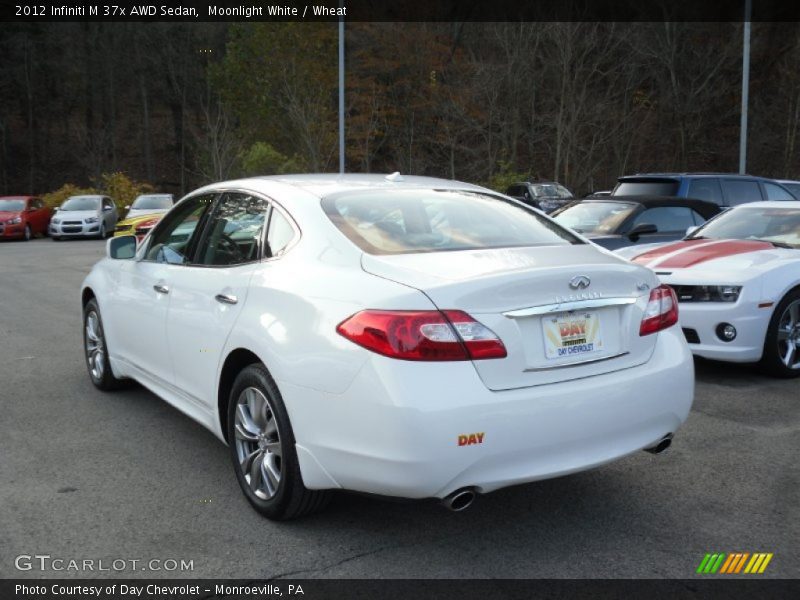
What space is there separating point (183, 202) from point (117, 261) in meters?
0.94

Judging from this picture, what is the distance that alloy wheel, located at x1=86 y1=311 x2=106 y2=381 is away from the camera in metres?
5.92

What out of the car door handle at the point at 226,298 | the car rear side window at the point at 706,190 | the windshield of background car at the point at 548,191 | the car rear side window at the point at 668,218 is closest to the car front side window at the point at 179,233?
the car door handle at the point at 226,298

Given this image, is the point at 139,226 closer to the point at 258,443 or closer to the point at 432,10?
the point at 258,443

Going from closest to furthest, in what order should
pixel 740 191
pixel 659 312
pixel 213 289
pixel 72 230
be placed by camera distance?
1. pixel 659 312
2. pixel 213 289
3. pixel 740 191
4. pixel 72 230

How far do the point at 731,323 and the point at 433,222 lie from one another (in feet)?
10.7

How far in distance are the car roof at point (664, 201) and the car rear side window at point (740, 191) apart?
1079mm

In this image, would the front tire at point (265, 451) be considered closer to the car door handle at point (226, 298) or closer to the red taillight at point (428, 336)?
the car door handle at point (226, 298)

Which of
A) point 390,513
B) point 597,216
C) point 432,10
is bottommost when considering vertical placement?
point 390,513

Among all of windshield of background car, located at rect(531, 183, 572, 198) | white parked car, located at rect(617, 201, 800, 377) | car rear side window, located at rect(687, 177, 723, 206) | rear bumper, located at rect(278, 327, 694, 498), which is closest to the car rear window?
windshield of background car, located at rect(531, 183, 572, 198)

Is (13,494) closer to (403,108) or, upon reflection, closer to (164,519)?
(164,519)

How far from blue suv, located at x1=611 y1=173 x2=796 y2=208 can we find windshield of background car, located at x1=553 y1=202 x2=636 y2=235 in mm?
1124

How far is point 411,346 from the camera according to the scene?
306cm

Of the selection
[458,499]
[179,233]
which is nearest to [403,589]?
[458,499]

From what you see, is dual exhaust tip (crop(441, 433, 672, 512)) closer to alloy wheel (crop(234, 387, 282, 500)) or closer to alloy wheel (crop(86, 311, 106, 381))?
alloy wheel (crop(234, 387, 282, 500))
